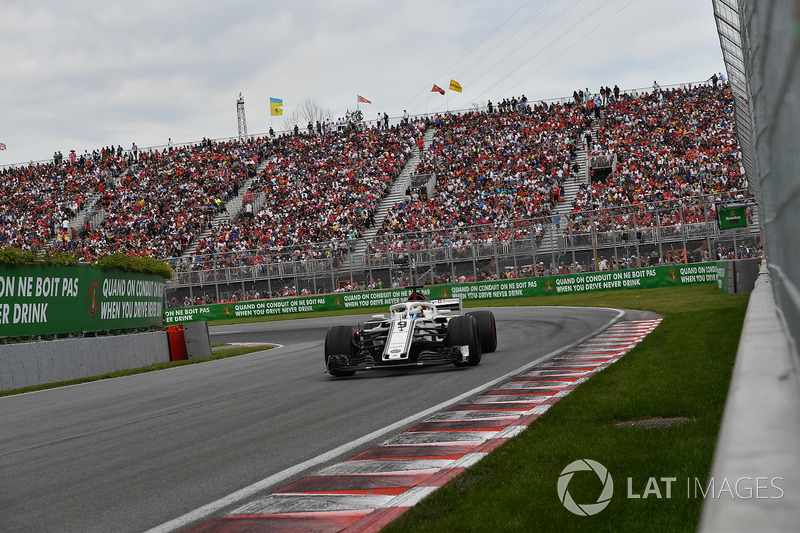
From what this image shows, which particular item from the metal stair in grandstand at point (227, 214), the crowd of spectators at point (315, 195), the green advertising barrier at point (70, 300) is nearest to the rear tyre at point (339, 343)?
the green advertising barrier at point (70, 300)

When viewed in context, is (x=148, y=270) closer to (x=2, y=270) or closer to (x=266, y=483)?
(x=2, y=270)

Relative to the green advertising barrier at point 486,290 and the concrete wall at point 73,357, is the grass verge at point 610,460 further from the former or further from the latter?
the green advertising barrier at point 486,290

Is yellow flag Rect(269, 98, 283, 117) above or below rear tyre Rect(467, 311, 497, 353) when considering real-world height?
above

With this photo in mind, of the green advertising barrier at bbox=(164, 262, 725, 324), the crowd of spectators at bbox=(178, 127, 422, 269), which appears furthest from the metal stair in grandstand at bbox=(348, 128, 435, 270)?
the green advertising barrier at bbox=(164, 262, 725, 324)

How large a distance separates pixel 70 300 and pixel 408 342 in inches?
346

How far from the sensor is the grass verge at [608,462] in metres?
4.15

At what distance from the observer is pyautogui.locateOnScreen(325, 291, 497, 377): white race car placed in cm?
1255

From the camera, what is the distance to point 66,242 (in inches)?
1897

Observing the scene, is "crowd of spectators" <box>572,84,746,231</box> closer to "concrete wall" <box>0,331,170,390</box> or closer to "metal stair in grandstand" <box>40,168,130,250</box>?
"concrete wall" <box>0,331,170,390</box>

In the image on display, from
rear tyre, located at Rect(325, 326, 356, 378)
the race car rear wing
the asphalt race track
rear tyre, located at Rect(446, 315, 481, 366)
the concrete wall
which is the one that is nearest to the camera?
the asphalt race track

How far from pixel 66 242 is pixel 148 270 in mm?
28817

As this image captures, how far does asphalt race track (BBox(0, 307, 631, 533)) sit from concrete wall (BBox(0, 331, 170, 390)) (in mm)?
1476

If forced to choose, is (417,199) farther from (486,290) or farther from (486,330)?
(486,330)

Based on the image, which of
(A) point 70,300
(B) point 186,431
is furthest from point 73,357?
(B) point 186,431
